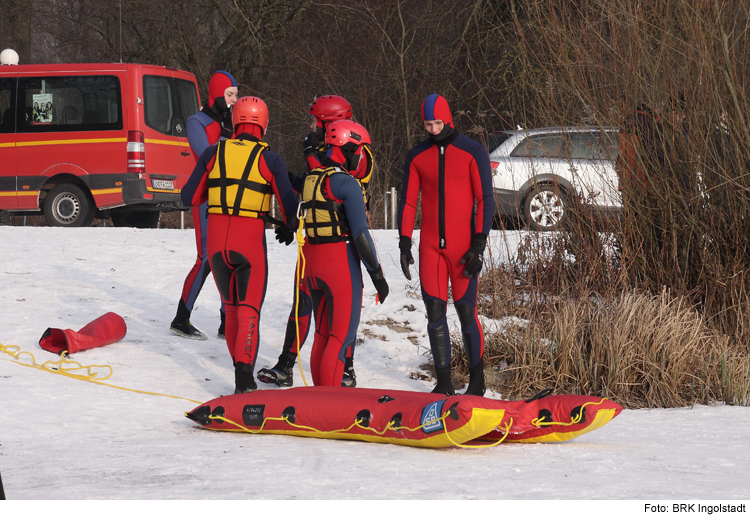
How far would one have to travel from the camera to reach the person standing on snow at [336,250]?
4828mm

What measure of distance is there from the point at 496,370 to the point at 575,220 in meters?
1.70

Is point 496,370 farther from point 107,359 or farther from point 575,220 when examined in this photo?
point 107,359

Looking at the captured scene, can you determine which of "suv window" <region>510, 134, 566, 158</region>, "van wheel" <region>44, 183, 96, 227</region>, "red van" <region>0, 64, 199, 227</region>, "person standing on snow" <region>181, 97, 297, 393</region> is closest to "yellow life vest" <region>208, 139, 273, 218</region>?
"person standing on snow" <region>181, 97, 297, 393</region>

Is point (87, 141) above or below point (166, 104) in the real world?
below

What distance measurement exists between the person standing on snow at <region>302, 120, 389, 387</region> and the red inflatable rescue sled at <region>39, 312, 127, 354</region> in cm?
201

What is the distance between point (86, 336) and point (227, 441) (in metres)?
2.36

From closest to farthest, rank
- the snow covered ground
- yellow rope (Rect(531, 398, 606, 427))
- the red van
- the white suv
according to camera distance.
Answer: the snow covered ground < yellow rope (Rect(531, 398, 606, 427)) < the white suv < the red van

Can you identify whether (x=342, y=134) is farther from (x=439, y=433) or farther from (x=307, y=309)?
(x=439, y=433)

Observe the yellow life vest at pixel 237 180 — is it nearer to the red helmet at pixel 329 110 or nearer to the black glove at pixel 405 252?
the red helmet at pixel 329 110

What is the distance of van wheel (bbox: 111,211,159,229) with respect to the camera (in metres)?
13.9

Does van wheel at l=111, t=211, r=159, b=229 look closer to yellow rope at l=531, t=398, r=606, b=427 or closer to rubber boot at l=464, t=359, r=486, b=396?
rubber boot at l=464, t=359, r=486, b=396

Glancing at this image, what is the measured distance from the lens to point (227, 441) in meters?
4.18

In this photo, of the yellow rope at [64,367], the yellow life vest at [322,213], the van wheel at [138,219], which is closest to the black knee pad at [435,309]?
the yellow life vest at [322,213]

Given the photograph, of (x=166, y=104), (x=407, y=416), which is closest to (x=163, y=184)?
(x=166, y=104)
